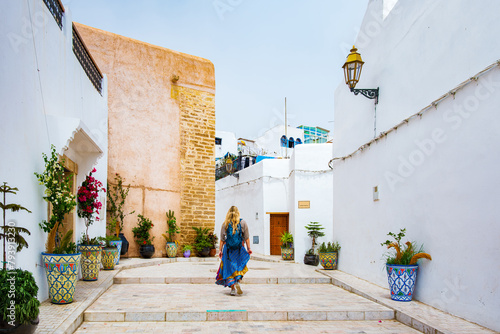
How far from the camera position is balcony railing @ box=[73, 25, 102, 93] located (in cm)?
698

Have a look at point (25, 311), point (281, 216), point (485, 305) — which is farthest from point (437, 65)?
point (281, 216)

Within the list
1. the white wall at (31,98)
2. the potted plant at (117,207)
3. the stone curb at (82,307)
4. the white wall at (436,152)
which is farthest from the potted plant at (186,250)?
the white wall at (31,98)

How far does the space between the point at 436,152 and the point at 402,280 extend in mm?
1719

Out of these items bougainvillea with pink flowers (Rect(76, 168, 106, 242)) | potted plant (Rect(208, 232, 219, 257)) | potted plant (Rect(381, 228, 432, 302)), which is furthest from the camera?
potted plant (Rect(208, 232, 219, 257))

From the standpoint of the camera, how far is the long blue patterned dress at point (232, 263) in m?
6.60

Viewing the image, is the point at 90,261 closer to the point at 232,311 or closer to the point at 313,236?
the point at 232,311

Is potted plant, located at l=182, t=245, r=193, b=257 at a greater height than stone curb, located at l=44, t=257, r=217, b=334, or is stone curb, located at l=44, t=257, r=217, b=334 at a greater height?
stone curb, located at l=44, t=257, r=217, b=334

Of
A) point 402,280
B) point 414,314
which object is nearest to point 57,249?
point 414,314

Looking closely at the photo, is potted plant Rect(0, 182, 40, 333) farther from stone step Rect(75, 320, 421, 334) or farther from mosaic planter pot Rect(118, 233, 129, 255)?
mosaic planter pot Rect(118, 233, 129, 255)

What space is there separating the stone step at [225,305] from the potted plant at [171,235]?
16.0 feet

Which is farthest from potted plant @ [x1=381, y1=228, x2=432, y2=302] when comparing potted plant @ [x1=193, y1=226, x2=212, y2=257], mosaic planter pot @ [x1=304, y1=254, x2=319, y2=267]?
Answer: potted plant @ [x1=193, y1=226, x2=212, y2=257]

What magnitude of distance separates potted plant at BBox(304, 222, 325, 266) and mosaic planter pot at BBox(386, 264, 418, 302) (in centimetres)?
673

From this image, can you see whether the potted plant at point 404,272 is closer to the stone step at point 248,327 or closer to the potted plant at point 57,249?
the stone step at point 248,327

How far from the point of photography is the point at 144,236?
11.8 m
